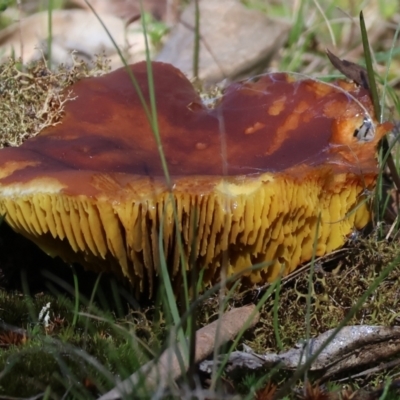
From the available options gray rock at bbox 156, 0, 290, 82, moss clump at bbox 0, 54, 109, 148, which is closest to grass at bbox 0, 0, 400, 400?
moss clump at bbox 0, 54, 109, 148

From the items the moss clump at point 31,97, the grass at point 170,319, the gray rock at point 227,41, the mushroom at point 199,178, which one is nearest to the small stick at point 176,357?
the grass at point 170,319

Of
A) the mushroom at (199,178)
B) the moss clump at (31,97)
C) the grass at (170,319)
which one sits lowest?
the grass at (170,319)

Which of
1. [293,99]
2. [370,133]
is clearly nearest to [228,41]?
[293,99]

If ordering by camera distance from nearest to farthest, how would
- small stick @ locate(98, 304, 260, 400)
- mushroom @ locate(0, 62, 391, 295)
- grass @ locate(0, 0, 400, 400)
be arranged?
small stick @ locate(98, 304, 260, 400)
grass @ locate(0, 0, 400, 400)
mushroom @ locate(0, 62, 391, 295)

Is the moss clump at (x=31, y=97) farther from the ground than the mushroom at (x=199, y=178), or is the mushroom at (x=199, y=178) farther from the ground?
the moss clump at (x=31, y=97)

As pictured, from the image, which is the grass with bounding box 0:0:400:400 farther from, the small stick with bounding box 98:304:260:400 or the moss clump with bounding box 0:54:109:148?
the moss clump with bounding box 0:54:109:148

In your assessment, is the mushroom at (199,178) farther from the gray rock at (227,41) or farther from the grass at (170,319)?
the gray rock at (227,41)

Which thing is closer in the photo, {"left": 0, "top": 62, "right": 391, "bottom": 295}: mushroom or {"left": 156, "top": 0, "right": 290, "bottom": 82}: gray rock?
{"left": 0, "top": 62, "right": 391, "bottom": 295}: mushroom

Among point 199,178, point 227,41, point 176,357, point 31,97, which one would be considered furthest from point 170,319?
point 227,41
